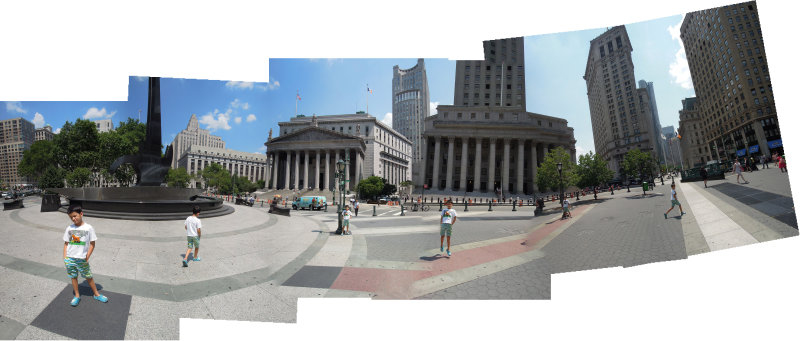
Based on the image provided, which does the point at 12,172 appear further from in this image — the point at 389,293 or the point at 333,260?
the point at 389,293

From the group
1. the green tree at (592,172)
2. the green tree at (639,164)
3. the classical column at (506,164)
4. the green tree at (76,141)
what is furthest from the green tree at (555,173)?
the green tree at (76,141)

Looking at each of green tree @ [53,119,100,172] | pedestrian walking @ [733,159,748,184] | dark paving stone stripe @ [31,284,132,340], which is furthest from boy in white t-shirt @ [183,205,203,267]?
pedestrian walking @ [733,159,748,184]

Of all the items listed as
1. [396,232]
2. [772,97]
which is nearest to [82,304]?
[396,232]

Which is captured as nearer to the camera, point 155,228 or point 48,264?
point 48,264

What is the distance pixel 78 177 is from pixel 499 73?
6.30 m

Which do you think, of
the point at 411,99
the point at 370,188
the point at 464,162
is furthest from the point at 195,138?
the point at 370,188

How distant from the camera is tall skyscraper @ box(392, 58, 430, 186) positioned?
111 inches

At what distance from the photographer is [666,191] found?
292 centimetres

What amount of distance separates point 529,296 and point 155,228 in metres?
3.83

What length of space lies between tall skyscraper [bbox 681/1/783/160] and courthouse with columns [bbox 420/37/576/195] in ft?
6.70

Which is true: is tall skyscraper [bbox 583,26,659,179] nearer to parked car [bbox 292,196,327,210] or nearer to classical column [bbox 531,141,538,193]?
classical column [bbox 531,141,538,193]

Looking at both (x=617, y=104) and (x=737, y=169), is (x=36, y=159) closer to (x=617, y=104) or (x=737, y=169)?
(x=617, y=104)

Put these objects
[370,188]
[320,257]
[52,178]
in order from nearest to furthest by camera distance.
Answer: [320,257] → [52,178] → [370,188]

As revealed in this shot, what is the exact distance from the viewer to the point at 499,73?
3.49 meters
